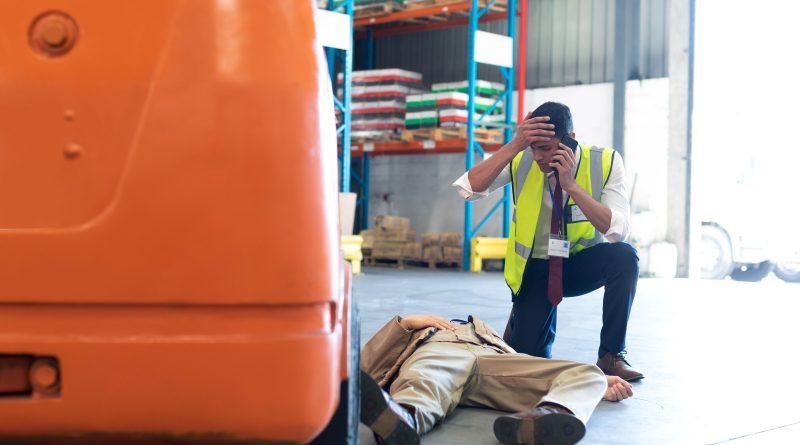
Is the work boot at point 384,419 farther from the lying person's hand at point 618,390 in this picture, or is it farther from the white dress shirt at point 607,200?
the white dress shirt at point 607,200

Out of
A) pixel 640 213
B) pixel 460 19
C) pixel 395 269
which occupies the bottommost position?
pixel 395 269

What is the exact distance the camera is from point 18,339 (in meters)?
1.35

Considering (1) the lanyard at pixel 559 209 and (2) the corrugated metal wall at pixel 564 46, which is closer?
(1) the lanyard at pixel 559 209

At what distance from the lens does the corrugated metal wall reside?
1341 centimetres

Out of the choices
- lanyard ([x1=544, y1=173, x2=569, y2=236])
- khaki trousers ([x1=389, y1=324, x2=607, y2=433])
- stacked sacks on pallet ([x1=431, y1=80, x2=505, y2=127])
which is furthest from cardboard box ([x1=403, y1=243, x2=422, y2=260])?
khaki trousers ([x1=389, y1=324, x2=607, y2=433])

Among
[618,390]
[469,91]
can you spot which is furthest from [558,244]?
[469,91]

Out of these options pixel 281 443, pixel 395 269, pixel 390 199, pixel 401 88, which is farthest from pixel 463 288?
pixel 281 443

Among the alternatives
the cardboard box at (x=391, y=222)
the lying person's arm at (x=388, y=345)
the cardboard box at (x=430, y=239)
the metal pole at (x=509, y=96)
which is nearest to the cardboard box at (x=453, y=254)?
the cardboard box at (x=430, y=239)

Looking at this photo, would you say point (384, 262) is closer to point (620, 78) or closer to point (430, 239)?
point (430, 239)

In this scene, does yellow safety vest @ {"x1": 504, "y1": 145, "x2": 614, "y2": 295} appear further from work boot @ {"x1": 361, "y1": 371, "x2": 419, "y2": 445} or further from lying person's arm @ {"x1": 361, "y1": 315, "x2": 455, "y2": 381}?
work boot @ {"x1": 361, "y1": 371, "x2": 419, "y2": 445}

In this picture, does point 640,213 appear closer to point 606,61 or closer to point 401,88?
point 606,61

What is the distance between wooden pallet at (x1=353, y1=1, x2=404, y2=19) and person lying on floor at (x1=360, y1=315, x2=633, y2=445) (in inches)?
432

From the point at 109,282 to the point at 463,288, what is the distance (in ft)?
27.5

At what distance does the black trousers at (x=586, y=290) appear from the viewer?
398 cm
